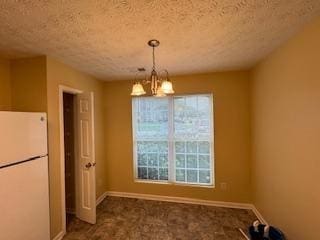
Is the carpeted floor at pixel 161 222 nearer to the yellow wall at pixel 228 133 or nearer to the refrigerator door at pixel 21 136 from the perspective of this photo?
the yellow wall at pixel 228 133

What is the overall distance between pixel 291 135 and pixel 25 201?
9.39 feet

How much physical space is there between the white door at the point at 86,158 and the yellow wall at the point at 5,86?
2.84 ft

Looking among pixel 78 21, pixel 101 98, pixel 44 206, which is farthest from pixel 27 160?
pixel 101 98

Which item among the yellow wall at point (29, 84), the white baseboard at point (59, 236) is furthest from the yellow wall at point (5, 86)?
the white baseboard at point (59, 236)

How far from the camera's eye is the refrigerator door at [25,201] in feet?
5.76

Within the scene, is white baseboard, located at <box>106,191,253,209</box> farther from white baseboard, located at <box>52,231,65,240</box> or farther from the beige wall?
white baseboard, located at <box>52,231,65,240</box>

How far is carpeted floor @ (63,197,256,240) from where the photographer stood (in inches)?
105

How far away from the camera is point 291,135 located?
81.3 inches

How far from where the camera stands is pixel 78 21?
5.30 feet

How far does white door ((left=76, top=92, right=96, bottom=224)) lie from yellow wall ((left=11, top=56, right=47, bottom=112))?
2.16 ft

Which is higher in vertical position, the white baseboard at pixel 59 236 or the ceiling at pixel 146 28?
the ceiling at pixel 146 28

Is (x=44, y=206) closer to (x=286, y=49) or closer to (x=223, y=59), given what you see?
(x=223, y=59)

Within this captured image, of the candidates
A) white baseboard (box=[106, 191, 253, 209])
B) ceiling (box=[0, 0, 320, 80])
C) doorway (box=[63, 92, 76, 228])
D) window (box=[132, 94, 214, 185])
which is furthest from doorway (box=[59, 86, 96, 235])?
window (box=[132, 94, 214, 185])

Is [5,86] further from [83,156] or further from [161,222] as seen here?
[161,222]
